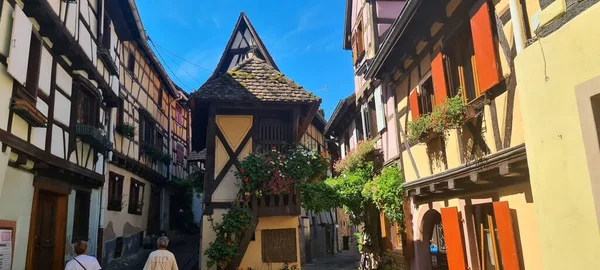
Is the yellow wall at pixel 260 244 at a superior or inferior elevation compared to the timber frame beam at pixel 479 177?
inferior

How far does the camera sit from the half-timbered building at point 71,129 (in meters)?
7.08

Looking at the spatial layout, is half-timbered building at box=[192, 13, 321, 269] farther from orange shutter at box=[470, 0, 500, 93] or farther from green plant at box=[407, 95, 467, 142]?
orange shutter at box=[470, 0, 500, 93]

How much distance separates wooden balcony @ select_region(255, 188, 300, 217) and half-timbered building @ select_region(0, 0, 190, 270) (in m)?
4.44

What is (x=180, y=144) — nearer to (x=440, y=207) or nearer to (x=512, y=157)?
(x=440, y=207)

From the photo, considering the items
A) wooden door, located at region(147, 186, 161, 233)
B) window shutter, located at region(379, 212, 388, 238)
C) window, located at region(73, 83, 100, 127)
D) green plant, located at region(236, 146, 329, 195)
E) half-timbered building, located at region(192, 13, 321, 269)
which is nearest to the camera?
green plant, located at region(236, 146, 329, 195)

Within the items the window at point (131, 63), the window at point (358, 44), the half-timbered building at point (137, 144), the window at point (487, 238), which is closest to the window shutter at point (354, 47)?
the window at point (358, 44)

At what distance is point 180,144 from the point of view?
23.7m

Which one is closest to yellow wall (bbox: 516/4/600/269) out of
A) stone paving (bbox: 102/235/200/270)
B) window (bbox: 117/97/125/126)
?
stone paving (bbox: 102/235/200/270)

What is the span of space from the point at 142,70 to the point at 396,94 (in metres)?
11.7

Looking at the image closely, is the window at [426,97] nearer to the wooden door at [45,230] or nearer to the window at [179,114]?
the wooden door at [45,230]

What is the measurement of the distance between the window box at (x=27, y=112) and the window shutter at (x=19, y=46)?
369mm

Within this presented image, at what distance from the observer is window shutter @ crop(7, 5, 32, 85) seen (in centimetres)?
665

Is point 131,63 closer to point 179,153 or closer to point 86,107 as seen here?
point 86,107

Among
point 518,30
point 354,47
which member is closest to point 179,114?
point 354,47
